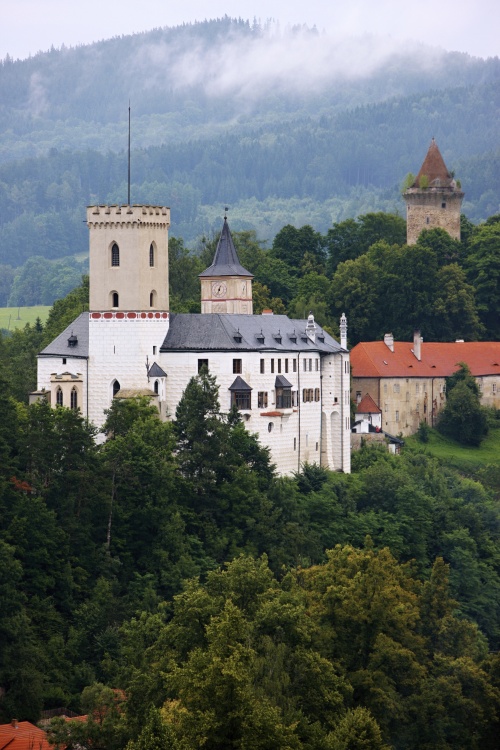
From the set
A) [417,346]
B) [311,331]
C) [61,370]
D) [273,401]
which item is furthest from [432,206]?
[61,370]

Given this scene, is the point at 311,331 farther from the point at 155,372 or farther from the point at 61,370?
the point at 61,370

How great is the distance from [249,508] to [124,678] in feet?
70.2

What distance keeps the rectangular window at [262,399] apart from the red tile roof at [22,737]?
2812 centimetres

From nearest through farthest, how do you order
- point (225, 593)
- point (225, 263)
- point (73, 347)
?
point (225, 593)
point (73, 347)
point (225, 263)

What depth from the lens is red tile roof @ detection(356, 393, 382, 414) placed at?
335 ft

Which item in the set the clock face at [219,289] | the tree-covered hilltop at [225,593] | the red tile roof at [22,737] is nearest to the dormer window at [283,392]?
the tree-covered hilltop at [225,593]

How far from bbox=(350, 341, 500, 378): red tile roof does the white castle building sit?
17769 millimetres

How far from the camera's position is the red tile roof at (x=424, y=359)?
104m

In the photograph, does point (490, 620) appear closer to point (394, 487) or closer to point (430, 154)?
point (394, 487)

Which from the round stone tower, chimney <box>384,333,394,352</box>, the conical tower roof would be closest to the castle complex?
chimney <box>384,333,394,352</box>

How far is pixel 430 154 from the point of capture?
131125mm

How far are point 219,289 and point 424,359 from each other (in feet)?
63.0

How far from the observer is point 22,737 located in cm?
5647

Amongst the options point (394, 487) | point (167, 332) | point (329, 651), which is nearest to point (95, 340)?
point (167, 332)
